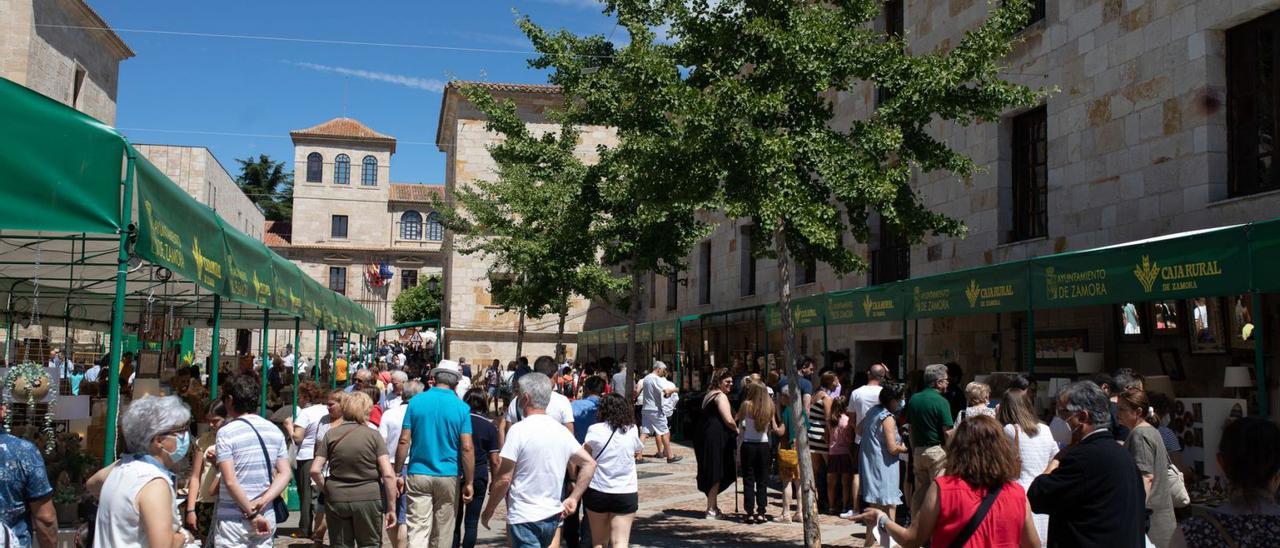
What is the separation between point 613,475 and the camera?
729 cm

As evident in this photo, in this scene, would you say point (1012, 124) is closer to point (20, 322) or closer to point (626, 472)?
point (626, 472)

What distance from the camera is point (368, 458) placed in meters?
7.00

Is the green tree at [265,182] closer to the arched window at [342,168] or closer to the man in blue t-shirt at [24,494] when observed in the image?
the arched window at [342,168]

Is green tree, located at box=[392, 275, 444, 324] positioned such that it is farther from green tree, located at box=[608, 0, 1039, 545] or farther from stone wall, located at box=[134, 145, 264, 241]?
green tree, located at box=[608, 0, 1039, 545]

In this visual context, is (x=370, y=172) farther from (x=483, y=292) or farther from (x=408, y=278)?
(x=483, y=292)

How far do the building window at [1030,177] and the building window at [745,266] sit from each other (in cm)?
1055

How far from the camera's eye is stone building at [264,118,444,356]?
76.9 m

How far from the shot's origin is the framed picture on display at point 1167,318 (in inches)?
437

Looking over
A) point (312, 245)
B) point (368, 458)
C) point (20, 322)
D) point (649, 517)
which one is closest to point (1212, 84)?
point (649, 517)

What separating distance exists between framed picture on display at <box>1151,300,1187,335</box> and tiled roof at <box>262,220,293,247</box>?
7148cm

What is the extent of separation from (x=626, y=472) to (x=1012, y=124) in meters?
10.4

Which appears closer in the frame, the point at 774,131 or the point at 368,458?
the point at 368,458

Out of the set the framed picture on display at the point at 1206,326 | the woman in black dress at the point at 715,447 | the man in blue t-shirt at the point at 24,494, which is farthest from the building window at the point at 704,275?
the man in blue t-shirt at the point at 24,494

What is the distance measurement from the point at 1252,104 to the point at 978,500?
30.0 feet
